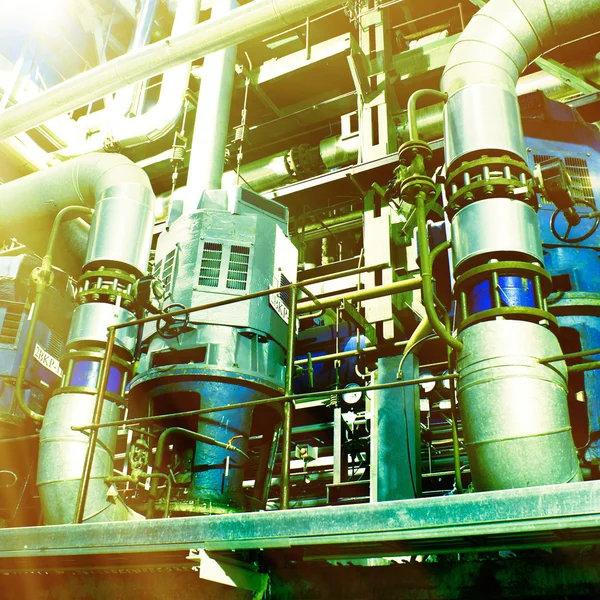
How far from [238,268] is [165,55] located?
401cm

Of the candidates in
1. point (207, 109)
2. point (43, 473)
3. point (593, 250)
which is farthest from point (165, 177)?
point (593, 250)

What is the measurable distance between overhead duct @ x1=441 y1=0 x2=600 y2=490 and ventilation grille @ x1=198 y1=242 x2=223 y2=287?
2338 millimetres

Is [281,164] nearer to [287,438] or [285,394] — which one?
[285,394]

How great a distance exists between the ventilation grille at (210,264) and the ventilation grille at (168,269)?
354 mm

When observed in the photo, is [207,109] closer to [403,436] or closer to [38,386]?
[38,386]

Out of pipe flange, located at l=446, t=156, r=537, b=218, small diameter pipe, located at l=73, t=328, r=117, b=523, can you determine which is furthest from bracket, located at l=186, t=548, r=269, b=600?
pipe flange, located at l=446, t=156, r=537, b=218

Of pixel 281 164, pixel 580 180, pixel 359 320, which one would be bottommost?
pixel 359 320

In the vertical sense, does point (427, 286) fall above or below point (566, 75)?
below

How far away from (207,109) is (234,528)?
6.63m

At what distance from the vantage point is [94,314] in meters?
6.63

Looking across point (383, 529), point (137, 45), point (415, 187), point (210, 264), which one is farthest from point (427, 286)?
point (137, 45)

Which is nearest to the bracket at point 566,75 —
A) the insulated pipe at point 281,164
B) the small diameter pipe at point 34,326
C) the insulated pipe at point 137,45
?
the insulated pipe at point 281,164

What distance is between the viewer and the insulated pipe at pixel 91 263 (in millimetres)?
5832

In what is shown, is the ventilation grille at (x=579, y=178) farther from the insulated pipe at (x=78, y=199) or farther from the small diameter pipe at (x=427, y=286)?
the insulated pipe at (x=78, y=199)
